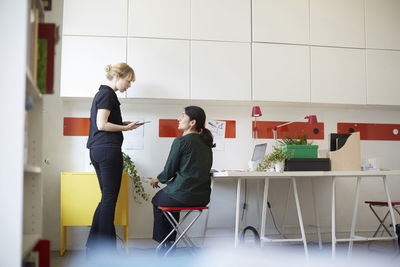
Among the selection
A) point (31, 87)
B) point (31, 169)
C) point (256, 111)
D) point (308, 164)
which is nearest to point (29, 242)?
point (31, 169)

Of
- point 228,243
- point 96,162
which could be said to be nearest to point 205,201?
point 96,162

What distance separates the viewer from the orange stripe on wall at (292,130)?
14.2 feet

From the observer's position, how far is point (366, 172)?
345 cm

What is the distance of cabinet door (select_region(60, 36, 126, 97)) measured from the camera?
149 inches

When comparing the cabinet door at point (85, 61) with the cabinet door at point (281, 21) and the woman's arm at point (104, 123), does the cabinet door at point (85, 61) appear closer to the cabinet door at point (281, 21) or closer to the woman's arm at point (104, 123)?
the woman's arm at point (104, 123)

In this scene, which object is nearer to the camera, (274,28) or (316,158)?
(316,158)

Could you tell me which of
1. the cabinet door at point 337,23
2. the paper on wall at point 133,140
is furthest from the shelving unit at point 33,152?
the cabinet door at point 337,23

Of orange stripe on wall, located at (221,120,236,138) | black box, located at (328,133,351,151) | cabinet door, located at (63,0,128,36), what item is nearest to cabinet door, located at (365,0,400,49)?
black box, located at (328,133,351,151)

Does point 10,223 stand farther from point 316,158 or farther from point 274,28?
point 274,28

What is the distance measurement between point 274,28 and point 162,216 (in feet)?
7.07

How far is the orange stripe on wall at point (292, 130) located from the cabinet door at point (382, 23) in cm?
101

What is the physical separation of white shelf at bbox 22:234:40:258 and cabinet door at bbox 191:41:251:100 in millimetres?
2481

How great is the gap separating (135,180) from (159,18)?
5.07 ft

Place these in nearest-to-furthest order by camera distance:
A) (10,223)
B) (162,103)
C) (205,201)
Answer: (10,223)
(205,201)
(162,103)
